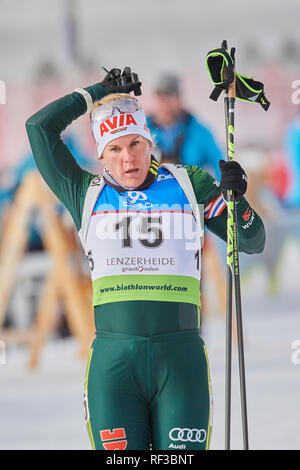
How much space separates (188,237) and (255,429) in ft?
8.17

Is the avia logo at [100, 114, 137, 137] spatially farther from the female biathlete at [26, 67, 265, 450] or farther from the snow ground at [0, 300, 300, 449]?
the snow ground at [0, 300, 300, 449]

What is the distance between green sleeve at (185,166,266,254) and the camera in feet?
10.3

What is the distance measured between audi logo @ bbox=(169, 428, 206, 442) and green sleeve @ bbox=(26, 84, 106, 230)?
0.73m

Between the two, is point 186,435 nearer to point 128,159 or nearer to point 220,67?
point 128,159

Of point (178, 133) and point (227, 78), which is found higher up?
point (178, 133)

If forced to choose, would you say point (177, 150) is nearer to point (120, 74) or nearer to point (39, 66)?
point (120, 74)

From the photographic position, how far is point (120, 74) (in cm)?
341

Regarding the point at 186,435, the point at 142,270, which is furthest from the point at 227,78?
the point at 186,435

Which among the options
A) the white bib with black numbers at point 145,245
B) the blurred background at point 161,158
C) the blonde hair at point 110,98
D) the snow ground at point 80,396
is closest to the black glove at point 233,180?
the white bib with black numbers at point 145,245

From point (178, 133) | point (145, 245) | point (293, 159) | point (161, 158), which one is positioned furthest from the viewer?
point (293, 159)

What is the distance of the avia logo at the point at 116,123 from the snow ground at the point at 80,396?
2.16m

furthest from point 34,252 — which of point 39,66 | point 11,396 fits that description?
point 39,66

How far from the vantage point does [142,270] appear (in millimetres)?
3059

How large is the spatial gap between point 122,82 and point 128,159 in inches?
15.3
